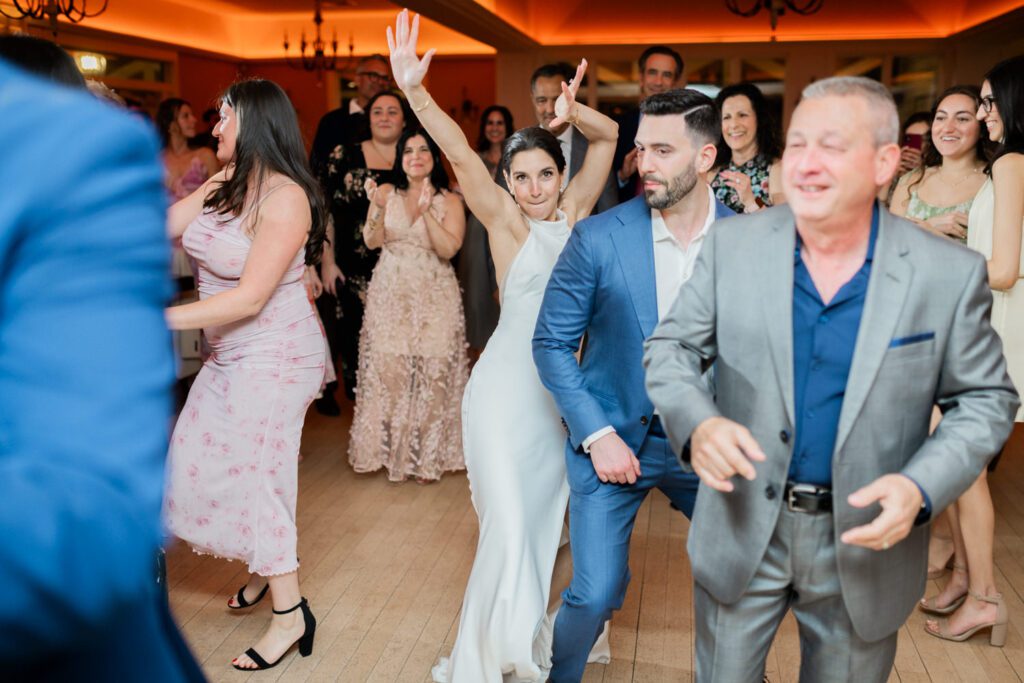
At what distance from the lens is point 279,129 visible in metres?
2.78

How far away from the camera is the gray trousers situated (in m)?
1.68

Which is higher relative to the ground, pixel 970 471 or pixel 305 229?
pixel 305 229

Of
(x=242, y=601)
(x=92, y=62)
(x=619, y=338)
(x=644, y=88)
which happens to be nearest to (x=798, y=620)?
(x=619, y=338)

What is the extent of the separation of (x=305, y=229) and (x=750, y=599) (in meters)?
1.67

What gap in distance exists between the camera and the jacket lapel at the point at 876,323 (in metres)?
1.54

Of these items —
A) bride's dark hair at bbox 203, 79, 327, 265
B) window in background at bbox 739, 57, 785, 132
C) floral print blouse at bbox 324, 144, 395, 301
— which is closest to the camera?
bride's dark hair at bbox 203, 79, 327, 265

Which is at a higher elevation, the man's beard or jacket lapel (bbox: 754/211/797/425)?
the man's beard

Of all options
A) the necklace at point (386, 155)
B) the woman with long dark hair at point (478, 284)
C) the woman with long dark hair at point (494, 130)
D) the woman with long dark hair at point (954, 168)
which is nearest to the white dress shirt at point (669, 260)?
the woman with long dark hair at point (954, 168)

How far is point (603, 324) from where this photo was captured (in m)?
2.42

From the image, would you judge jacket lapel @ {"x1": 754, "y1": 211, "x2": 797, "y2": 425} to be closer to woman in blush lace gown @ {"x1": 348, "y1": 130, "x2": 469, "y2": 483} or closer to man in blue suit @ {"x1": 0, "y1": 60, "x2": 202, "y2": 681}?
man in blue suit @ {"x1": 0, "y1": 60, "x2": 202, "y2": 681}

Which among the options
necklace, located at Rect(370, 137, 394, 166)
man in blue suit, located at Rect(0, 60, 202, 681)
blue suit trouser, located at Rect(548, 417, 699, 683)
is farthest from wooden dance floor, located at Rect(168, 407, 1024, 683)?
man in blue suit, located at Rect(0, 60, 202, 681)

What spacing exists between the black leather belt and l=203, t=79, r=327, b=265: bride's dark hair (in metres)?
1.70

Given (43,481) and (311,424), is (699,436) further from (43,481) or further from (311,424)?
(311,424)

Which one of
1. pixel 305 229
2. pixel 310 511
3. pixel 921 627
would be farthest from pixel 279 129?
pixel 921 627
